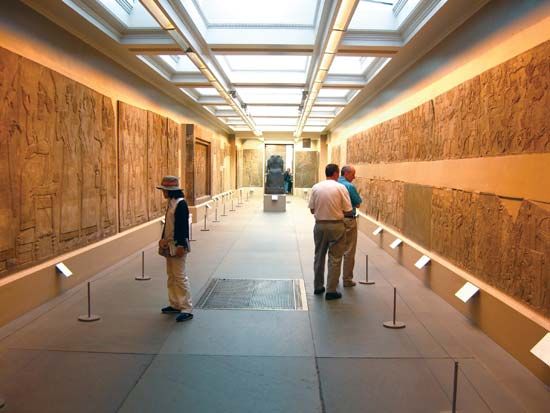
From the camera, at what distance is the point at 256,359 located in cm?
501

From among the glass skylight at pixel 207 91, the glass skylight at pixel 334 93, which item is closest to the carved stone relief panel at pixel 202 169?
the glass skylight at pixel 207 91

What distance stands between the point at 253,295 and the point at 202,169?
14.7 m

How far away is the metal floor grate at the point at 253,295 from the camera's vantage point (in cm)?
702

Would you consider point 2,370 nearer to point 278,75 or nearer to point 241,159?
point 278,75

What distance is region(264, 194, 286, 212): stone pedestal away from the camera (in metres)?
22.8

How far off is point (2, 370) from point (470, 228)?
18.9 feet

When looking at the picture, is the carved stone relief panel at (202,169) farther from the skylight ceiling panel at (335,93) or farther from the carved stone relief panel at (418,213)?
the carved stone relief panel at (418,213)

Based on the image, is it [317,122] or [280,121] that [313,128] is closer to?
[317,122]

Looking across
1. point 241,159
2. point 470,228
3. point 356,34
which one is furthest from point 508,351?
point 241,159

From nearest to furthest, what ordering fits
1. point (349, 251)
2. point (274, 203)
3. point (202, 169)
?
point (349, 251), point (202, 169), point (274, 203)

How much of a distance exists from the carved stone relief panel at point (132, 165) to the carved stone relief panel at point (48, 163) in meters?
0.77

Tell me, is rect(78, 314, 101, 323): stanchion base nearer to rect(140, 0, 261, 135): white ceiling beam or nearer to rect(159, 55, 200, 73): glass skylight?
rect(140, 0, 261, 135): white ceiling beam

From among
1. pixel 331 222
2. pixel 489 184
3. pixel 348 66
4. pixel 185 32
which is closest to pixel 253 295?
pixel 331 222

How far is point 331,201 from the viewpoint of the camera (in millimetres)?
7305
